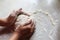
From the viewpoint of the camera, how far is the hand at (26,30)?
1091 mm

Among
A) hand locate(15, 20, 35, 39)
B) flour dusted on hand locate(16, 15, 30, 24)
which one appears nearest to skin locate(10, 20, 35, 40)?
hand locate(15, 20, 35, 39)

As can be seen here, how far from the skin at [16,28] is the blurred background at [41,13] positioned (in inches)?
1.9

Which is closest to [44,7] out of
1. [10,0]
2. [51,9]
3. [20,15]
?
[51,9]

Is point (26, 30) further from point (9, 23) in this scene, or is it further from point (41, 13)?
point (41, 13)

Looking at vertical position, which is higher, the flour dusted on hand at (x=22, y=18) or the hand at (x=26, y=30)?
the flour dusted on hand at (x=22, y=18)

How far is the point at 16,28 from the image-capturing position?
1130mm

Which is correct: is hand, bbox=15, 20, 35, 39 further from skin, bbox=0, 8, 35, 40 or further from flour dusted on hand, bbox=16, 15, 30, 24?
flour dusted on hand, bbox=16, 15, 30, 24

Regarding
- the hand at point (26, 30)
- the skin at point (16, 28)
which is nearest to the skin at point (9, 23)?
the skin at point (16, 28)

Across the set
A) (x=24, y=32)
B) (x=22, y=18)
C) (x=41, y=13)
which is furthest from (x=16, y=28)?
(x=41, y=13)

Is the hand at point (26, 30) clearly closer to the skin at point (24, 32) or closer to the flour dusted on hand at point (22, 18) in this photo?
the skin at point (24, 32)

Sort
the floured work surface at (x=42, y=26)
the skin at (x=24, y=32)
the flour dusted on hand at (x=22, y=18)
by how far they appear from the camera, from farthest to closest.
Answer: the flour dusted on hand at (x=22, y=18) → the floured work surface at (x=42, y=26) → the skin at (x=24, y=32)

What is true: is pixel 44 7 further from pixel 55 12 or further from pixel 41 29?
pixel 41 29

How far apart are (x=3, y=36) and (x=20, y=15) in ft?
0.90

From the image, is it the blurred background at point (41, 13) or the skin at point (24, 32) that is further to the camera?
the blurred background at point (41, 13)
